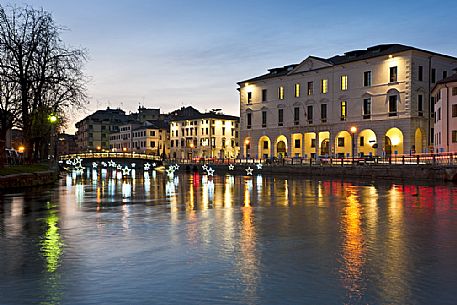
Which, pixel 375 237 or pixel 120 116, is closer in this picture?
pixel 375 237

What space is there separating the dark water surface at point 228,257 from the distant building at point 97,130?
490ft

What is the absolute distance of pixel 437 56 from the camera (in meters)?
63.0

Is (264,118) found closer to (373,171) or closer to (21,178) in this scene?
(373,171)

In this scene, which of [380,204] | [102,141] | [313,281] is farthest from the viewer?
[102,141]

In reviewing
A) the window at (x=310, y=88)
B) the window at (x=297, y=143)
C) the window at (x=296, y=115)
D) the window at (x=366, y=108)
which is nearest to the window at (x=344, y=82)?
the window at (x=366, y=108)

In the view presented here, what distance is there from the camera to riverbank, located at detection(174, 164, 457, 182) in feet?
134

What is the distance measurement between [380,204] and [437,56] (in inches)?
1904

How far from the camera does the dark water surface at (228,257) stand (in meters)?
7.59

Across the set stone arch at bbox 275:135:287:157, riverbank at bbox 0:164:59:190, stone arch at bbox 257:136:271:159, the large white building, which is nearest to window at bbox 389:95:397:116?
the large white building

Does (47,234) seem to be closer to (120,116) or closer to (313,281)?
(313,281)

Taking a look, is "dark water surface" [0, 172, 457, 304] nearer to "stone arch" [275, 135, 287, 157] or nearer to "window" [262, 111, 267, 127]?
"stone arch" [275, 135, 287, 157]

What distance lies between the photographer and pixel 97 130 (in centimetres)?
16412

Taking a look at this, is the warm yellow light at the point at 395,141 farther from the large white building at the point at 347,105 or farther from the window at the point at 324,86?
the window at the point at 324,86

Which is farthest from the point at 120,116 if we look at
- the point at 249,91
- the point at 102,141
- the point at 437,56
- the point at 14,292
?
the point at 14,292
